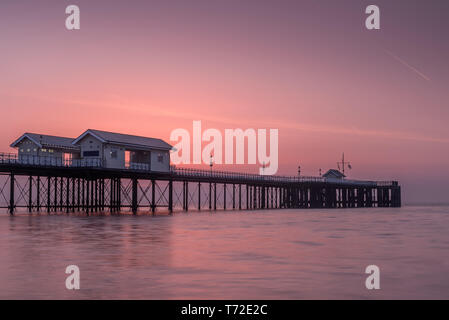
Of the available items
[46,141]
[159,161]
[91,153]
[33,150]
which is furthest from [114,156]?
[33,150]

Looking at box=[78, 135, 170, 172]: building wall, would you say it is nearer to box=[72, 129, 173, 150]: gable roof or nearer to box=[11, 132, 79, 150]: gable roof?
box=[72, 129, 173, 150]: gable roof

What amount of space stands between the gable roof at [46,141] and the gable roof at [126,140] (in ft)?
7.67

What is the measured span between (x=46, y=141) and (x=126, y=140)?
895 centimetres

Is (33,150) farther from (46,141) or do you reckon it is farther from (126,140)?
(126,140)

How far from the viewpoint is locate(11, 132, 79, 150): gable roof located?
60031mm

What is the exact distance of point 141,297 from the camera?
12.1 metres

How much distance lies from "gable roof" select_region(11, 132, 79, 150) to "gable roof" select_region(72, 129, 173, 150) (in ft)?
7.67

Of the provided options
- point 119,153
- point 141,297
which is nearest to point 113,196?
point 119,153

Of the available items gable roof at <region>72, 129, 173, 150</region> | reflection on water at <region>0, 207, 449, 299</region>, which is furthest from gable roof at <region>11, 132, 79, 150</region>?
reflection on water at <region>0, 207, 449, 299</region>

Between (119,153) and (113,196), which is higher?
(119,153)
